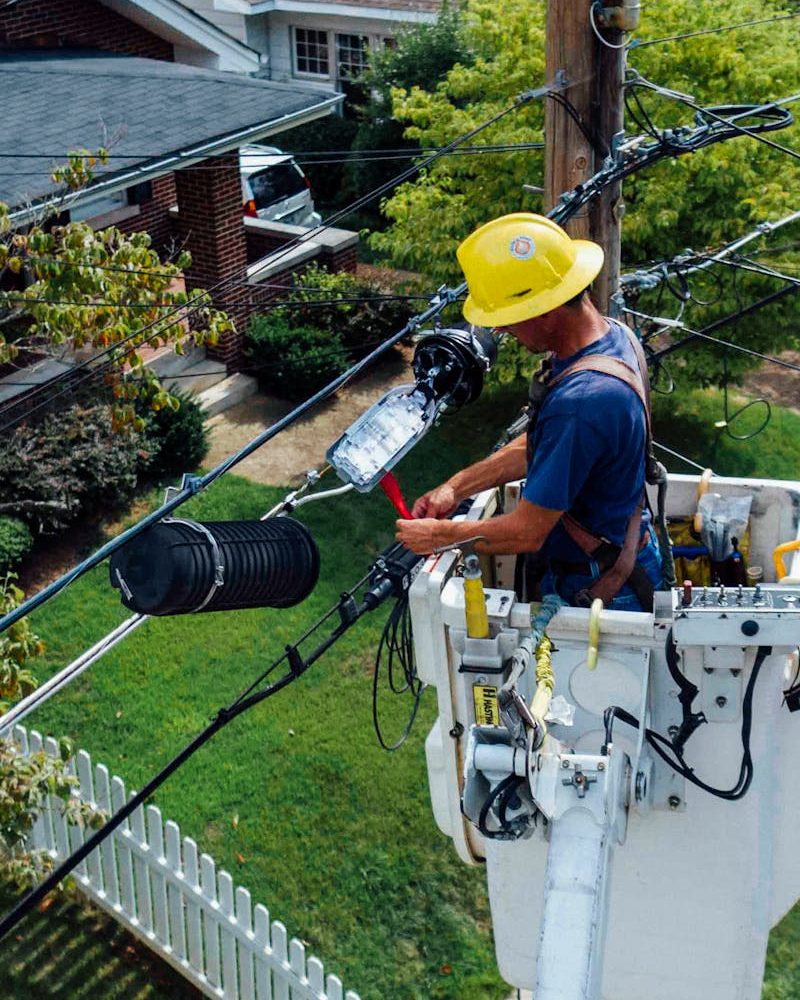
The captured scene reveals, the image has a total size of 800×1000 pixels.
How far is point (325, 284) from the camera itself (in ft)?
51.5

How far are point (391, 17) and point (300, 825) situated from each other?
1746 cm

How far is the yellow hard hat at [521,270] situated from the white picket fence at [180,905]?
5142 millimetres

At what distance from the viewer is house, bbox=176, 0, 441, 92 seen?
24312 mm

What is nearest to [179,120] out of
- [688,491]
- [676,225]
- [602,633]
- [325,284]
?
[325,284]

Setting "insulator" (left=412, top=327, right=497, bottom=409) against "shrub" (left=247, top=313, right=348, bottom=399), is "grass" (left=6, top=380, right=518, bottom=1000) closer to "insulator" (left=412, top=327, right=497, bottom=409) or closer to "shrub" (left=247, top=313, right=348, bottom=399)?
"shrub" (left=247, top=313, right=348, bottom=399)

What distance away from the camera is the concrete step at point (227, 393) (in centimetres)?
1512

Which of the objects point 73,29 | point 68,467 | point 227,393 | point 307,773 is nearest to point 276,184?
point 73,29

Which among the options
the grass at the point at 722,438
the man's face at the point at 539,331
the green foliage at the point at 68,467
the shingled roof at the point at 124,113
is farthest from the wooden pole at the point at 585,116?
the grass at the point at 722,438

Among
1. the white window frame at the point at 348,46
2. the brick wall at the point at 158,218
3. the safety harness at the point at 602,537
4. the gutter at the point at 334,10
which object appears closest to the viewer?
the safety harness at the point at 602,537

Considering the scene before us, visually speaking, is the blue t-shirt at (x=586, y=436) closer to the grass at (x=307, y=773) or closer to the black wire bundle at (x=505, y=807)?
the black wire bundle at (x=505, y=807)

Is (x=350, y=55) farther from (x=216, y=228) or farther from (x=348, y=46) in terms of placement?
(x=216, y=228)

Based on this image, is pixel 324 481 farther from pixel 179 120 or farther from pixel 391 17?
pixel 391 17

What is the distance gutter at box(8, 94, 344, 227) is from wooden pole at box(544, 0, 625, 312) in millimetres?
3815

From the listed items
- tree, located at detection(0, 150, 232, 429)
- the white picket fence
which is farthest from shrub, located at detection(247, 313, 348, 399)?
the white picket fence
